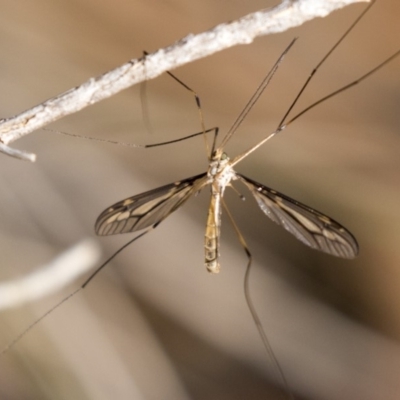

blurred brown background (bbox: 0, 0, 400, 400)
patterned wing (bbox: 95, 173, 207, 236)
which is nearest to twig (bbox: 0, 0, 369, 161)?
patterned wing (bbox: 95, 173, 207, 236)

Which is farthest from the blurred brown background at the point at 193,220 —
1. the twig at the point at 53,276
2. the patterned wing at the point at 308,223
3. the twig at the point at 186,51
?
the twig at the point at 186,51

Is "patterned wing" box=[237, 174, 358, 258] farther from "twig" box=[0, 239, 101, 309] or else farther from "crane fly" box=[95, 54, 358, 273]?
"twig" box=[0, 239, 101, 309]

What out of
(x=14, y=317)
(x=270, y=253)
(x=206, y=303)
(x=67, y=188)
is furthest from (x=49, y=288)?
(x=270, y=253)

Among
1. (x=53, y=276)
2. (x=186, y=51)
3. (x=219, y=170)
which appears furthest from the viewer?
(x=53, y=276)

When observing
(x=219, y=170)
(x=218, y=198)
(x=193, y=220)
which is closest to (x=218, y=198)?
(x=218, y=198)

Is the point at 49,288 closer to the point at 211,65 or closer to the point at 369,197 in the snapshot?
the point at 211,65

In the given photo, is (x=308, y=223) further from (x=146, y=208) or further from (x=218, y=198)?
(x=146, y=208)
